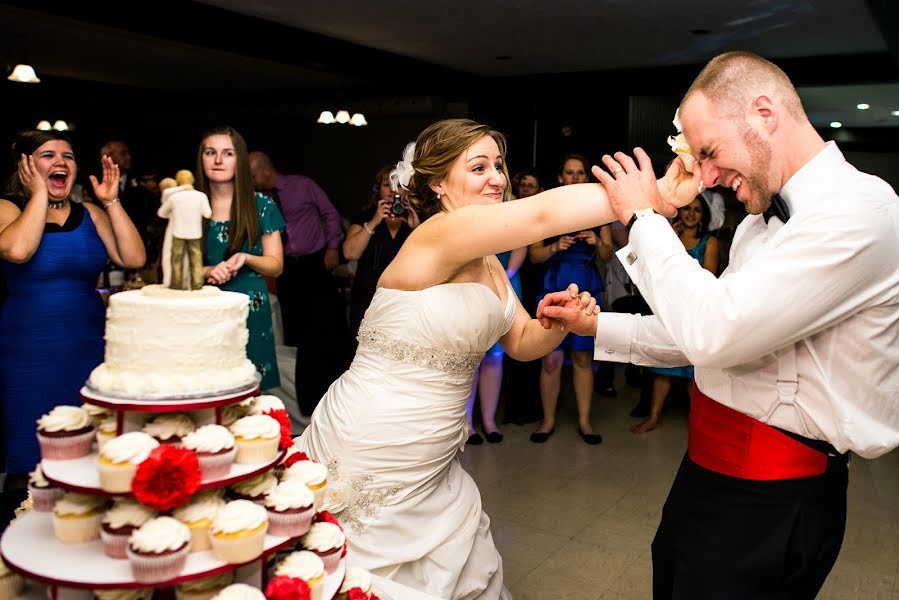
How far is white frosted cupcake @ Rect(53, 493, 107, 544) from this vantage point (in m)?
1.32

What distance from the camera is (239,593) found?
127 centimetres

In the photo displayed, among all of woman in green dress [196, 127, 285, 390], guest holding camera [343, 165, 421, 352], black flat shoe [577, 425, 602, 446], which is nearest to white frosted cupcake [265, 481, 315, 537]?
woman in green dress [196, 127, 285, 390]

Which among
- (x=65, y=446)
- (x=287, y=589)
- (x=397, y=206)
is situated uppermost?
(x=397, y=206)

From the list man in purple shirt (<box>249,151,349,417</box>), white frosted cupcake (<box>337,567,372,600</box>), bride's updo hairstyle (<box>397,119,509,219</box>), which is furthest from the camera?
man in purple shirt (<box>249,151,349,417</box>)

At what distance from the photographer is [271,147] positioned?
1430 centimetres

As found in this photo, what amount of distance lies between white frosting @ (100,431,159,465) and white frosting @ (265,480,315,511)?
0.79 feet

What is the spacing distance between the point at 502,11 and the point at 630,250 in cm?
561

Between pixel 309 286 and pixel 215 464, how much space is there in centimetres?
434

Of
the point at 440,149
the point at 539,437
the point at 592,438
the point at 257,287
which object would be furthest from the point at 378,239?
the point at 440,149

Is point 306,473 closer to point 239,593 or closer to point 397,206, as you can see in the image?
point 239,593

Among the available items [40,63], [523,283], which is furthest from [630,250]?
[40,63]

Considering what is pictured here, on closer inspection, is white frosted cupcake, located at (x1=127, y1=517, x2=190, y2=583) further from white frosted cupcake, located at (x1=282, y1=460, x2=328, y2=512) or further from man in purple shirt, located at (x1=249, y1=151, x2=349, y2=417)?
man in purple shirt, located at (x1=249, y1=151, x2=349, y2=417)

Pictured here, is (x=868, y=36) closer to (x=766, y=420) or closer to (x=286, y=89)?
(x=766, y=420)

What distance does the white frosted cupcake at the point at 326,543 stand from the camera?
1.50 m
